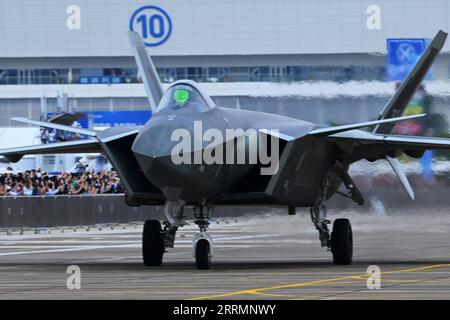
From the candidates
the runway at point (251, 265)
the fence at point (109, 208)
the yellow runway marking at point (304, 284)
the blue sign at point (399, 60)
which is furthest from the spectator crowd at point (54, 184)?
the yellow runway marking at point (304, 284)

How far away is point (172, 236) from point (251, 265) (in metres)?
1.55

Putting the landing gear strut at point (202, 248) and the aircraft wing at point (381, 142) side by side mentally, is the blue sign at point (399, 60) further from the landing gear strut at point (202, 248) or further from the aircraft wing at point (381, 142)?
the landing gear strut at point (202, 248)

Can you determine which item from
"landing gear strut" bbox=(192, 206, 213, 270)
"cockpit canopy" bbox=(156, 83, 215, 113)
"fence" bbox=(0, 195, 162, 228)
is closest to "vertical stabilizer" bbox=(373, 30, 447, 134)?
"cockpit canopy" bbox=(156, 83, 215, 113)

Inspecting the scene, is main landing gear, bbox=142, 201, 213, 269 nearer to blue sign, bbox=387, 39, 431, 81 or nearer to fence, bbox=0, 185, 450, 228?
blue sign, bbox=387, 39, 431, 81

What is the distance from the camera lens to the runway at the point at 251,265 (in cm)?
1330

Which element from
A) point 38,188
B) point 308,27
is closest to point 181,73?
point 308,27

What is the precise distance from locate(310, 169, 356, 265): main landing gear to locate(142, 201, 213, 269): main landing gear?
208cm

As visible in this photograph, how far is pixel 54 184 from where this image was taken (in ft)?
133

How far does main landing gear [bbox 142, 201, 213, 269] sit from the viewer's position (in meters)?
17.4

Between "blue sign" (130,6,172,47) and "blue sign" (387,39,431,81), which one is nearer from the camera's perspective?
"blue sign" (387,39,431,81)

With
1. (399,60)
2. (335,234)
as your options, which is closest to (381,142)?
(335,234)

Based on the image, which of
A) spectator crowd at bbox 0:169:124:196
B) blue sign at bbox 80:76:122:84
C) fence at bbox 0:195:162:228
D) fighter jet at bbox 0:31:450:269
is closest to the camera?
fighter jet at bbox 0:31:450:269

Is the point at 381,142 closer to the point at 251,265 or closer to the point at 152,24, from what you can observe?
the point at 251,265

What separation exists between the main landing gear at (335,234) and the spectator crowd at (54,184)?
2107 centimetres
